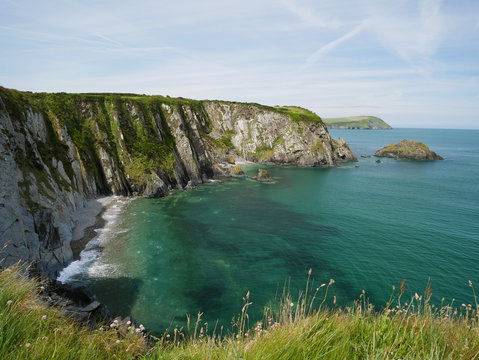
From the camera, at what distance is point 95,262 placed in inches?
1156

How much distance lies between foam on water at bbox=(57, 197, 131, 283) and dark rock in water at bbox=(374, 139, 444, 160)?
5676 inches

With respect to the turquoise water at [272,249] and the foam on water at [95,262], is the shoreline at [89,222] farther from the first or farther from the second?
the turquoise water at [272,249]

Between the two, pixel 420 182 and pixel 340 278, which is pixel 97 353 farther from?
pixel 420 182

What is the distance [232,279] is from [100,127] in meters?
53.4

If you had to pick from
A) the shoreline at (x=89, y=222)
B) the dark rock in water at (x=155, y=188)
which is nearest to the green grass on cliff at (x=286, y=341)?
the shoreline at (x=89, y=222)

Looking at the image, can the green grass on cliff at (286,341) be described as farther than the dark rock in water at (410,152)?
No

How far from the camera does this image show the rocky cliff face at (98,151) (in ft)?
83.8

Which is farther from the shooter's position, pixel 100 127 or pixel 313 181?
pixel 313 181

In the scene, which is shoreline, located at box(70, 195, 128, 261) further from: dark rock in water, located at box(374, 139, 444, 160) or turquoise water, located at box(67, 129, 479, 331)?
dark rock in water, located at box(374, 139, 444, 160)

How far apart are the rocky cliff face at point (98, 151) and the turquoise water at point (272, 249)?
7176mm

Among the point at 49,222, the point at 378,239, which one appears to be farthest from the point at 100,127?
the point at 378,239

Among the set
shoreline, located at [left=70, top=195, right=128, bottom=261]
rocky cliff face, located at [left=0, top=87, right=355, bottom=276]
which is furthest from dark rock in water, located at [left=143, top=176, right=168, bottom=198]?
shoreline, located at [left=70, top=195, right=128, bottom=261]

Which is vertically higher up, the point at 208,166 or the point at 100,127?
the point at 100,127

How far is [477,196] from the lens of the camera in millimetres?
63594
